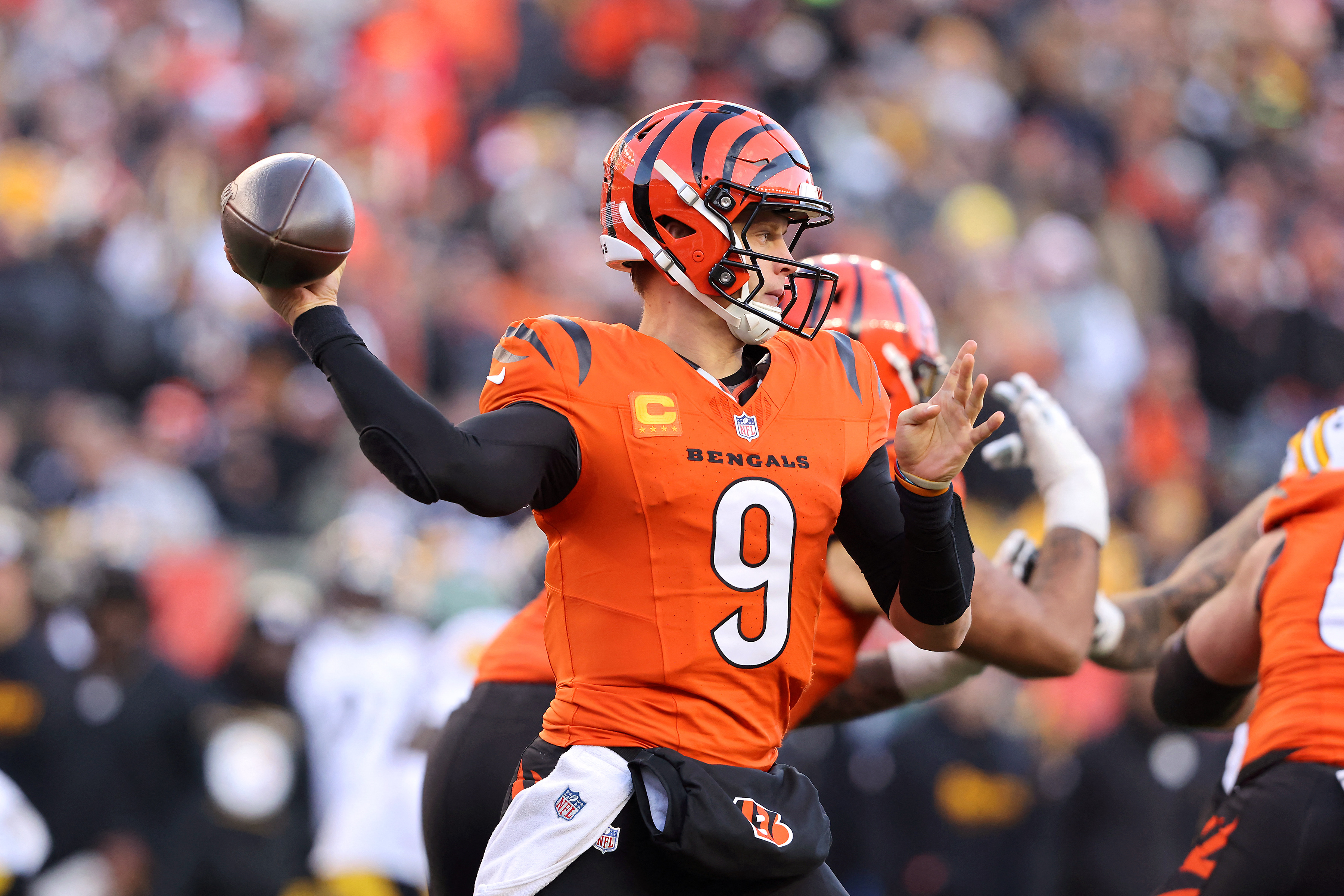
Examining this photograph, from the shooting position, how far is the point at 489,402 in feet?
9.44

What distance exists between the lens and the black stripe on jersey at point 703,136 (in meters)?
3.08

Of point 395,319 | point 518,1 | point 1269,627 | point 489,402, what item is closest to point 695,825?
point 489,402

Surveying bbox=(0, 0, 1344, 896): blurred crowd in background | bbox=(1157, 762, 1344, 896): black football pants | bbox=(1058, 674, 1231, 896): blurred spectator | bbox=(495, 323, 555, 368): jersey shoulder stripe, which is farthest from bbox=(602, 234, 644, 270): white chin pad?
bbox=(1058, 674, 1231, 896): blurred spectator

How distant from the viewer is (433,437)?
2.65 meters

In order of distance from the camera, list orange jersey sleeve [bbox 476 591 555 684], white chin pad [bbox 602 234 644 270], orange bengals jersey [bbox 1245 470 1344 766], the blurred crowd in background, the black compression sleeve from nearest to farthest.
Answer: white chin pad [bbox 602 234 644 270], orange bengals jersey [bbox 1245 470 1344 766], orange jersey sleeve [bbox 476 591 555 684], the black compression sleeve, the blurred crowd in background

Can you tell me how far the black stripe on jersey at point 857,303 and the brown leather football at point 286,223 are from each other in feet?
6.08

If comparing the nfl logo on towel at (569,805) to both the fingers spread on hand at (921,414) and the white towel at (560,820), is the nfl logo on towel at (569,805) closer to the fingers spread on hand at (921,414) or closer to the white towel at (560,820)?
the white towel at (560,820)

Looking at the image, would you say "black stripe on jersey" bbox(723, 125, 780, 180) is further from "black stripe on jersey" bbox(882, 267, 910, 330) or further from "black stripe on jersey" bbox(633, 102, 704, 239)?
"black stripe on jersey" bbox(882, 267, 910, 330)

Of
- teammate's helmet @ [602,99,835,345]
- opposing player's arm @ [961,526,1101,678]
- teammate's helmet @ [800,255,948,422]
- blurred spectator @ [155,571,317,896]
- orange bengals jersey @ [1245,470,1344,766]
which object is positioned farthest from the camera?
blurred spectator @ [155,571,317,896]

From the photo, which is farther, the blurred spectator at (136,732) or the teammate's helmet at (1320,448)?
the blurred spectator at (136,732)

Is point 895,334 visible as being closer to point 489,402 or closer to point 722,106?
point 722,106

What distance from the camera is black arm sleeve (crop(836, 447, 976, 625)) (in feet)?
9.51

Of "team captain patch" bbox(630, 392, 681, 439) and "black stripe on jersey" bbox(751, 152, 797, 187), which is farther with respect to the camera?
"black stripe on jersey" bbox(751, 152, 797, 187)

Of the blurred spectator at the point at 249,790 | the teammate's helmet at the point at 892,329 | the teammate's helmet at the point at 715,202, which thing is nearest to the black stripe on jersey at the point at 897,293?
the teammate's helmet at the point at 892,329
